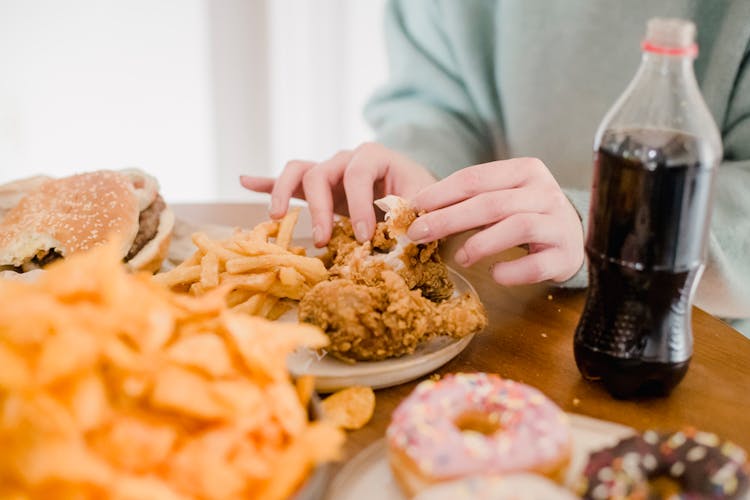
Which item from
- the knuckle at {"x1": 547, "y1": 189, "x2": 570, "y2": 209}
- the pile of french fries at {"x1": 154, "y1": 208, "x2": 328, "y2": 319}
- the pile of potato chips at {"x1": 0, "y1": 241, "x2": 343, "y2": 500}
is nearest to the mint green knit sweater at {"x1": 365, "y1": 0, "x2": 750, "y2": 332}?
the knuckle at {"x1": 547, "y1": 189, "x2": 570, "y2": 209}

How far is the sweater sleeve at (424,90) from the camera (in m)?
2.00

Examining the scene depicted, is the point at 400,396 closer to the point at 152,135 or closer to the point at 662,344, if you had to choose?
the point at 662,344

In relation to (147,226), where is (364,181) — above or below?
above

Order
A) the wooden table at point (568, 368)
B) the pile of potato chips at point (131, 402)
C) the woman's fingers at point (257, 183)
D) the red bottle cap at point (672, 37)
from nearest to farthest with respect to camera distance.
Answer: the pile of potato chips at point (131, 402) → the red bottle cap at point (672, 37) → the wooden table at point (568, 368) → the woman's fingers at point (257, 183)

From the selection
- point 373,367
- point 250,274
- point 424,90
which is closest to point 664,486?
point 373,367

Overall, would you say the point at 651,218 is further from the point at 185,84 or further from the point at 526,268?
the point at 185,84

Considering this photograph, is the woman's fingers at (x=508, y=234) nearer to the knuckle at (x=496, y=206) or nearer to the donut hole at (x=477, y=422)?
the knuckle at (x=496, y=206)

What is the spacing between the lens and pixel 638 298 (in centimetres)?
92

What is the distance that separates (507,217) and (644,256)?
0.25 m

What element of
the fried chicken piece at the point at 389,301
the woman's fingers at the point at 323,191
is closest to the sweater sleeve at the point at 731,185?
the fried chicken piece at the point at 389,301

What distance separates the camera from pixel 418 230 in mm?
1111

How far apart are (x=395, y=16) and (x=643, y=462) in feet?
5.59

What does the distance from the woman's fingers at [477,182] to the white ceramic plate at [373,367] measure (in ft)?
0.70

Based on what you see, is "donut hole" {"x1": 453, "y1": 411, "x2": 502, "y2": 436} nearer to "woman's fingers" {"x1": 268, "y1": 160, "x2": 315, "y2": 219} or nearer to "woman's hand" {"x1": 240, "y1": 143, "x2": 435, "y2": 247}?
"woman's hand" {"x1": 240, "y1": 143, "x2": 435, "y2": 247}
